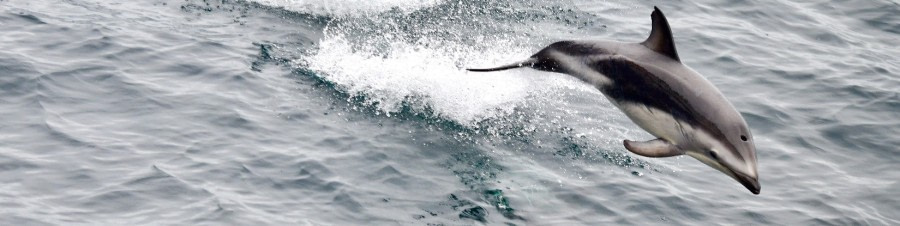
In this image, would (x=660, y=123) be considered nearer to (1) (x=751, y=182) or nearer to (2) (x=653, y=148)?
(2) (x=653, y=148)

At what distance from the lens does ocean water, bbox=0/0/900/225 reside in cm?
1127

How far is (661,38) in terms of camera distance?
9305 millimetres

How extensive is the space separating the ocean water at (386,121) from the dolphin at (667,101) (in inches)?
87.0

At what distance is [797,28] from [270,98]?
9666mm

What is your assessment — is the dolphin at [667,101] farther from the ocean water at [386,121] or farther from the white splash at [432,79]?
the white splash at [432,79]

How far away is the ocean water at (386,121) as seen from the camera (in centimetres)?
1127

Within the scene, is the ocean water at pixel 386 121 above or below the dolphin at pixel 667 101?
below

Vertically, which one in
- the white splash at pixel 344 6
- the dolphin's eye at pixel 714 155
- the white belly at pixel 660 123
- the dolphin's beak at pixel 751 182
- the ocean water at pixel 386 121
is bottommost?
the ocean water at pixel 386 121

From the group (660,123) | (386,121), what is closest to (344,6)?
(386,121)

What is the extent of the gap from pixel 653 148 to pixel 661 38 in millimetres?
1037

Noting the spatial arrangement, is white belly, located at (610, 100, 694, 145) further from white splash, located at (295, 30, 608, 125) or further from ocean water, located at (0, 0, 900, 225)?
white splash, located at (295, 30, 608, 125)

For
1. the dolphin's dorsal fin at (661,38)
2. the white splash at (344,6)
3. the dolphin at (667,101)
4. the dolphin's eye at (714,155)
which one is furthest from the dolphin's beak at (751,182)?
the white splash at (344,6)

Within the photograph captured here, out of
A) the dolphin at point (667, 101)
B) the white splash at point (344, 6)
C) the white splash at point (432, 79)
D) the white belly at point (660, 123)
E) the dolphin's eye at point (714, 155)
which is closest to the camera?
the dolphin at point (667, 101)

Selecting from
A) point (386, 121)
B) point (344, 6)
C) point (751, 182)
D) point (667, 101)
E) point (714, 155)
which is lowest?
point (386, 121)
